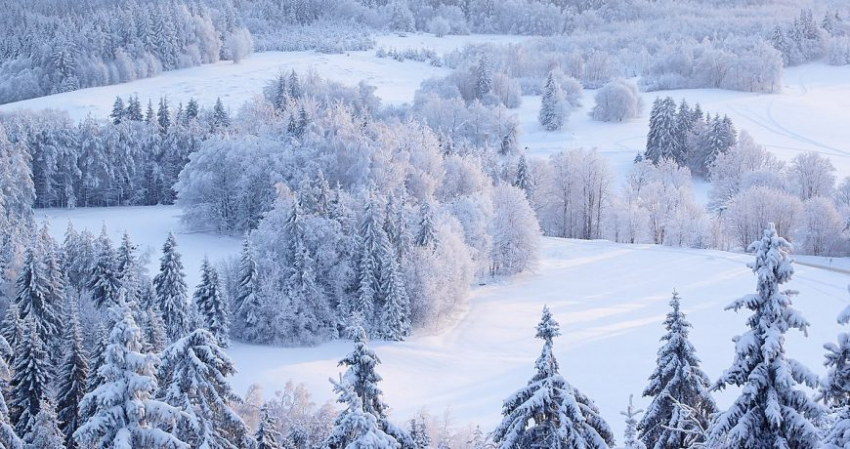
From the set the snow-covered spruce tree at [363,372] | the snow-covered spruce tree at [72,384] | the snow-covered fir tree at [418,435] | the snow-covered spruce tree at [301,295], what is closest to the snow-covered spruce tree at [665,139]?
the snow-covered spruce tree at [301,295]

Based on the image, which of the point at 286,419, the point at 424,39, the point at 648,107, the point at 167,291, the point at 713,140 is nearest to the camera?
the point at 286,419

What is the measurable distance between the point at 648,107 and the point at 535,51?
1394 inches

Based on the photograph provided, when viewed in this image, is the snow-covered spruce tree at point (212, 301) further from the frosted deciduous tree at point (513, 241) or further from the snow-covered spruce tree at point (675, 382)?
the snow-covered spruce tree at point (675, 382)

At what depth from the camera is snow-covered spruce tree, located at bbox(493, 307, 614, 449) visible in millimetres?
14516

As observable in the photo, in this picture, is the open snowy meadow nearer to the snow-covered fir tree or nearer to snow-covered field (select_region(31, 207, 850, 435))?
snow-covered field (select_region(31, 207, 850, 435))

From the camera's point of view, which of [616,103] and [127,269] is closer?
[127,269]

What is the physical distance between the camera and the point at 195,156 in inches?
2510

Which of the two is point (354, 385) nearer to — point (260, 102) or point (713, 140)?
point (260, 102)

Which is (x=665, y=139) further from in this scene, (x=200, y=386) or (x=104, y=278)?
(x=200, y=386)

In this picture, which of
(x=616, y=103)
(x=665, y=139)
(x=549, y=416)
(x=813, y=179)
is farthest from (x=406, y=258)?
(x=616, y=103)

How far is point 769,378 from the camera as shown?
12180 mm

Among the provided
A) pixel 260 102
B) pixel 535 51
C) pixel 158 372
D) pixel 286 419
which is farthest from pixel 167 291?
pixel 535 51

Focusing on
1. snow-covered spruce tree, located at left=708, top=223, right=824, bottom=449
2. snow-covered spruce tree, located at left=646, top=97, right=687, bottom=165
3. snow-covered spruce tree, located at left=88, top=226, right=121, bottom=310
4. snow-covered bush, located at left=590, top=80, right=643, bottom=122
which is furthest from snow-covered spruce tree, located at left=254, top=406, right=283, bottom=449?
snow-covered bush, located at left=590, top=80, right=643, bottom=122

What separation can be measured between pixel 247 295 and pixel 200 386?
28.9 m
